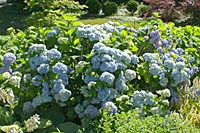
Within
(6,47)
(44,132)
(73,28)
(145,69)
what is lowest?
(44,132)

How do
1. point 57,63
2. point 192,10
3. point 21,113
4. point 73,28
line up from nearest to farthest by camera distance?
point 57,63 < point 21,113 < point 73,28 < point 192,10

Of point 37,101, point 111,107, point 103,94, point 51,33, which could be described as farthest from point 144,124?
point 51,33

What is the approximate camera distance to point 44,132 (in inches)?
93.8

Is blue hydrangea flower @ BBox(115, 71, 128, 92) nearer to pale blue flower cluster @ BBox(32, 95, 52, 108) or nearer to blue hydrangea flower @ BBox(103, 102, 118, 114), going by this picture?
blue hydrangea flower @ BBox(103, 102, 118, 114)

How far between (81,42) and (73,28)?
0.19 metres

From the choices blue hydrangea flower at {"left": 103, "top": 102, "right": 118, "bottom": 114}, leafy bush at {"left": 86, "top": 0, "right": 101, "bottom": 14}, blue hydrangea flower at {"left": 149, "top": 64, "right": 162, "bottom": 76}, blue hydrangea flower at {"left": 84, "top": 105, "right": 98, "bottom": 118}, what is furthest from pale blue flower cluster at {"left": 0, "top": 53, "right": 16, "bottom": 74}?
leafy bush at {"left": 86, "top": 0, "right": 101, "bottom": 14}

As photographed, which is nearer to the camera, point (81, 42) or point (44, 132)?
point (44, 132)

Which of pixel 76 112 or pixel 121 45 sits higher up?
pixel 121 45

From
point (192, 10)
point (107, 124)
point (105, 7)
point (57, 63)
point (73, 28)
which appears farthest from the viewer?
point (105, 7)

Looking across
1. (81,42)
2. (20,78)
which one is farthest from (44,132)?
(81,42)

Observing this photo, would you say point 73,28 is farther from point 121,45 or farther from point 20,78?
point 20,78

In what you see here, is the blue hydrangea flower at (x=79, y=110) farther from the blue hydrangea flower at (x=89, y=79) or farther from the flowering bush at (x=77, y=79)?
the blue hydrangea flower at (x=89, y=79)

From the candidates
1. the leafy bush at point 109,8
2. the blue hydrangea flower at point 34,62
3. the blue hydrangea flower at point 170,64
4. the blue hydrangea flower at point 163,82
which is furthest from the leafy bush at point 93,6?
the blue hydrangea flower at point 34,62

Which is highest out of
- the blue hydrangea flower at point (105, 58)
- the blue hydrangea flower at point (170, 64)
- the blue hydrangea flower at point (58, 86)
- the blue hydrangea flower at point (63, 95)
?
the blue hydrangea flower at point (105, 58)
